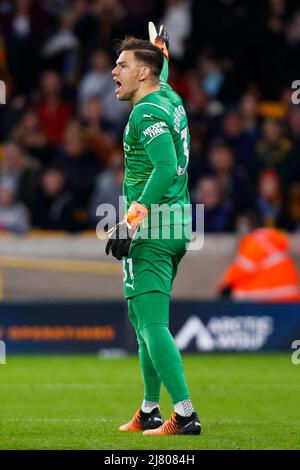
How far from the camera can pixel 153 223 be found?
7.21 m

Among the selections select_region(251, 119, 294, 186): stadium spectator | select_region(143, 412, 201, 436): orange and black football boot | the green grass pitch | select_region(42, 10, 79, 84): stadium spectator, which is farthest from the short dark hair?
select_region(42, 10, 79, 84): stadium spectator

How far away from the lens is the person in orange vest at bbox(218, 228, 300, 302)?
14.3 metres

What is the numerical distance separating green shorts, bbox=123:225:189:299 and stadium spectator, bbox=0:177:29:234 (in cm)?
769

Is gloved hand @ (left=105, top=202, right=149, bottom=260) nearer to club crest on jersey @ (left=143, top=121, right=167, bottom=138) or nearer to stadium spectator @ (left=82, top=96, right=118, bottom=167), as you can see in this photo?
club crest on jersey @ (left=143, top=121, right=167, bottom=138)

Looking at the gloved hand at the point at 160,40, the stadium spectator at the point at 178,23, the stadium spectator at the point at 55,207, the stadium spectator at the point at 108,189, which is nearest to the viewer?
the gloved hand at the point at 160,40

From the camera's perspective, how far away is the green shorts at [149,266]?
707cm

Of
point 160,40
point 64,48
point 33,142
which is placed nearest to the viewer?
point 160,40

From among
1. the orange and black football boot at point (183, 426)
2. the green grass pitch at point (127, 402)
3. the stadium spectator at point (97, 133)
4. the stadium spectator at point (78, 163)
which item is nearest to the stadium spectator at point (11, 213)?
the stadium spectator at point (78, 163)

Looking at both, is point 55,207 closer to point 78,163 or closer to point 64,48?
point 78,163

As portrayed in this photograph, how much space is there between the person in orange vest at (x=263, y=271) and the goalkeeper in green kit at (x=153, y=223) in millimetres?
7015

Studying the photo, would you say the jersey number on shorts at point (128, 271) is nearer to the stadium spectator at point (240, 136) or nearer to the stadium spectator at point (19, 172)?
the stadium spectator at point (19, 172)

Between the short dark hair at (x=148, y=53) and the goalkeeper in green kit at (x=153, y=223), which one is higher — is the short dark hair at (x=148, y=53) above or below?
above

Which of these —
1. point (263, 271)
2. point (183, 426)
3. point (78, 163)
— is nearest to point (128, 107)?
point (78, 163)

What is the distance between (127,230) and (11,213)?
8.17 m
